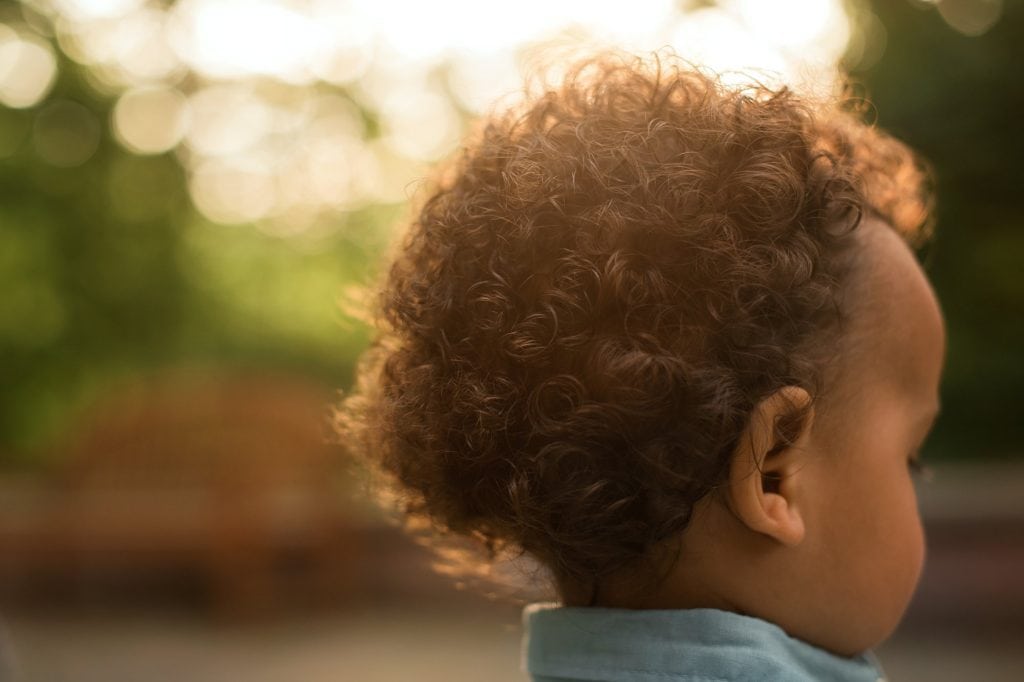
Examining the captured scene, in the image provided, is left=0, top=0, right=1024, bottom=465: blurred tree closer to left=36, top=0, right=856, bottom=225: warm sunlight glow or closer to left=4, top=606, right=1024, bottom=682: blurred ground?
left=36, top=0, right=856, bottom=225: warm sunlight glow

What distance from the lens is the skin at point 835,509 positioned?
0.98m

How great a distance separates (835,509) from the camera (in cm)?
101

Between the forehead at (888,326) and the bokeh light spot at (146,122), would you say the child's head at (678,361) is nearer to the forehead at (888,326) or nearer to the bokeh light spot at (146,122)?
the forehead at (888,326)

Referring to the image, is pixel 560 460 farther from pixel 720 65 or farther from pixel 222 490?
pixel 222 490

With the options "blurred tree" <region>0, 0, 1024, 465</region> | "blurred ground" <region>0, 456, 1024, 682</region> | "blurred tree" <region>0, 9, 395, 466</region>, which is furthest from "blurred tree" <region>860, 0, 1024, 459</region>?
"blurred tree" <region>0, 9, 395, 466</region>

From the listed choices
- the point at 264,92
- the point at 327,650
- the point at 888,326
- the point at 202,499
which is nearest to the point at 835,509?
the point at 888,326

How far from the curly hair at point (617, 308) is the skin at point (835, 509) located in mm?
31

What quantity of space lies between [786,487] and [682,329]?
18 cm

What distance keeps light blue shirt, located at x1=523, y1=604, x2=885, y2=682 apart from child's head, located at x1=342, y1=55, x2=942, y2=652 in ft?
0.11

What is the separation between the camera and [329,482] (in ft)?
16.0

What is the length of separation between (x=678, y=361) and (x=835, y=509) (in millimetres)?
219

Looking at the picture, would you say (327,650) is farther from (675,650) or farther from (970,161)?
(675,650)

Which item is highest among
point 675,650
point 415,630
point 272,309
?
point 272,309

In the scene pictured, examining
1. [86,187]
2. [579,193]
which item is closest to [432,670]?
[579,193]
